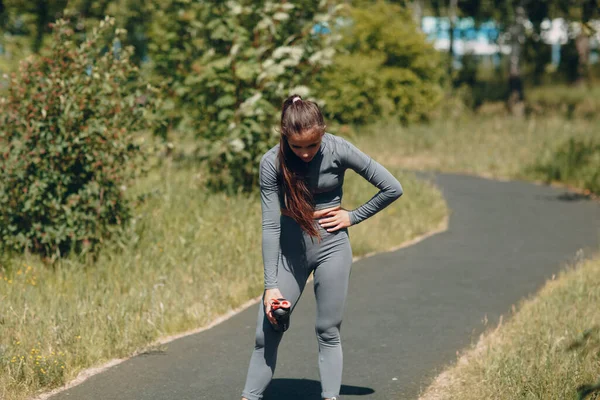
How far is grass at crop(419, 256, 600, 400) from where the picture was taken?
5.21 m

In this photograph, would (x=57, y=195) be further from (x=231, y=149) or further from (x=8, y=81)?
(x=231, y=149)

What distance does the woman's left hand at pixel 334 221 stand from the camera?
4.88 metres

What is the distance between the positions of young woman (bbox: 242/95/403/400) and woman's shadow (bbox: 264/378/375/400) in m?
0.76

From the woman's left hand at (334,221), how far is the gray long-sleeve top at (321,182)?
49 mm

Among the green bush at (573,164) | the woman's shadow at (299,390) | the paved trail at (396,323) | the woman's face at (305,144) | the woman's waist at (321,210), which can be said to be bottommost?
the green bush at (573,164)

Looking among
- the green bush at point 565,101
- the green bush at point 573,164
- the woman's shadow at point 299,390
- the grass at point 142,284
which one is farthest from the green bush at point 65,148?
the green bush at point 565,101

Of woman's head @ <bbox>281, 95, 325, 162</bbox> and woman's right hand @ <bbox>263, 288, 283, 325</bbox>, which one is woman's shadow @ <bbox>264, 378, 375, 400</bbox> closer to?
woman's right hand @ <bbox>263, 288, 283, 325</bbox>

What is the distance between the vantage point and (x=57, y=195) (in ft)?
28.0

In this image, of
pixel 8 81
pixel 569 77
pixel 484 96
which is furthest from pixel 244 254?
pixel 569 77

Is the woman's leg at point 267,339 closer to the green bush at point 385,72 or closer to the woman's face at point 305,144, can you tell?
the woman's face at point 305,144

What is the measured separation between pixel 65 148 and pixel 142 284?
5.51 feet

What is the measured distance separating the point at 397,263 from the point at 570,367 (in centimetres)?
470

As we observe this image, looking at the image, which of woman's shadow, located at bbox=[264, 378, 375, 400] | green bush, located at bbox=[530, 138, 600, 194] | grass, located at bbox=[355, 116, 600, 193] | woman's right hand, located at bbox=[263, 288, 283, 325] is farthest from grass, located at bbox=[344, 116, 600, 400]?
grass, located at bbox=[355, 116, 600, 193]

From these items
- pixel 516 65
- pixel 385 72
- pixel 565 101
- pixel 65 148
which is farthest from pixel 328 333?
pixel 565 101
